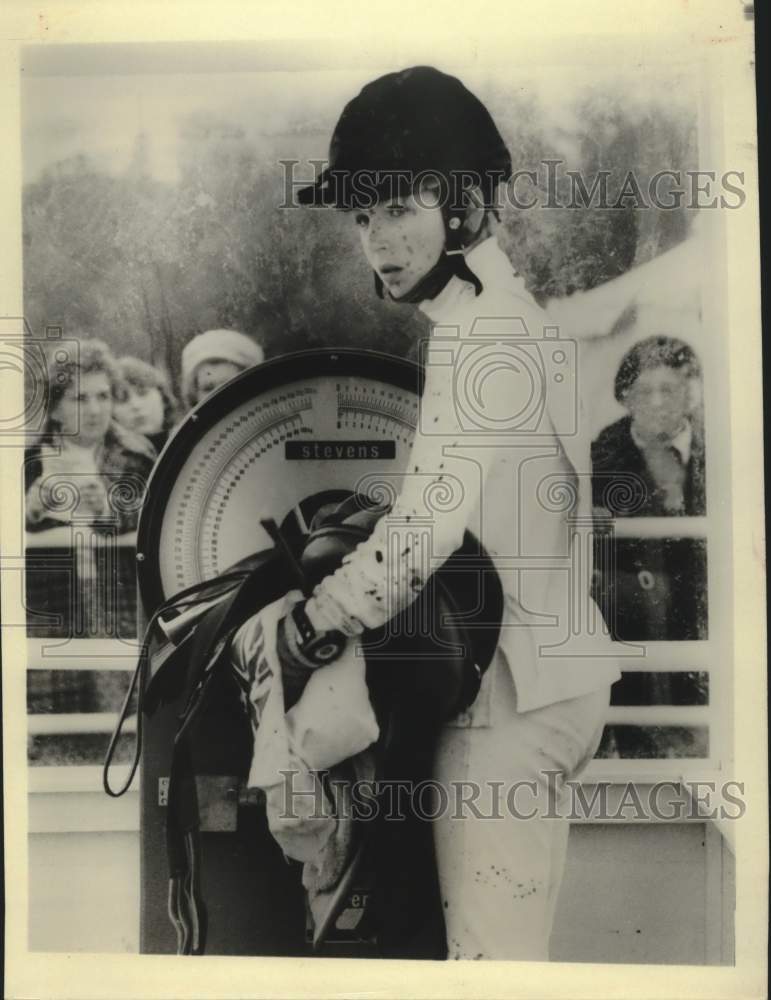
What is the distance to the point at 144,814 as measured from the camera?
1.10 m

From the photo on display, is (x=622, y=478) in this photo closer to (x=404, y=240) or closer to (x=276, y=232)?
(x=404, y=240)

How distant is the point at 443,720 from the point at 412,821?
0.42 ft

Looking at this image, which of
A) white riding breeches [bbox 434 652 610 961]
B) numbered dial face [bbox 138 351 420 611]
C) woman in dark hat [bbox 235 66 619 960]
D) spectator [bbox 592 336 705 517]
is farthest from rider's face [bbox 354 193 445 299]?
white riding breeches [bbox 434 652 610 961]

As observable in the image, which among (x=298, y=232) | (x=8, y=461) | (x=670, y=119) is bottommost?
(x=8, y=461)

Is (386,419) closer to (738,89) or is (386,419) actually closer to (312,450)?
(312,450)

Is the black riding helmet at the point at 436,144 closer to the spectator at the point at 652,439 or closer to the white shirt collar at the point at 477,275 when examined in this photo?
the white shirt collar at the point at 477,275

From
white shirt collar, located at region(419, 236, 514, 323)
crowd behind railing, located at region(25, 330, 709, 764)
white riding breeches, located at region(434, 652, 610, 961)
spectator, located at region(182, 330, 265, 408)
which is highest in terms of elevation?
white shirt collar, located at region(419, 236, 514, 323)

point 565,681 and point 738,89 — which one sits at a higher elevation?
point 738,89

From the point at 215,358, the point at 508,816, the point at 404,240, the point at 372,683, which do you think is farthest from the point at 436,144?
the point at 508,816

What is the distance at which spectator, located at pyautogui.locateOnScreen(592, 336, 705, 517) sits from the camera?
3.54 feet

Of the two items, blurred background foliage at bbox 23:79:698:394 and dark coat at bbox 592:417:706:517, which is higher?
blurred background foliage at bbox 23:79:698:394

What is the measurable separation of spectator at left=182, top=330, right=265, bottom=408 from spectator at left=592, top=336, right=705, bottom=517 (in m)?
0.43

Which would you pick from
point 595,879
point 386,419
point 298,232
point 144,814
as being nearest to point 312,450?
point 386,419

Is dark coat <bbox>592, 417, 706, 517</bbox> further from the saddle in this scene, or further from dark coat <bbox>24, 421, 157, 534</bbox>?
dark coat <bbox>24, 421, 157, 534</bbox>
